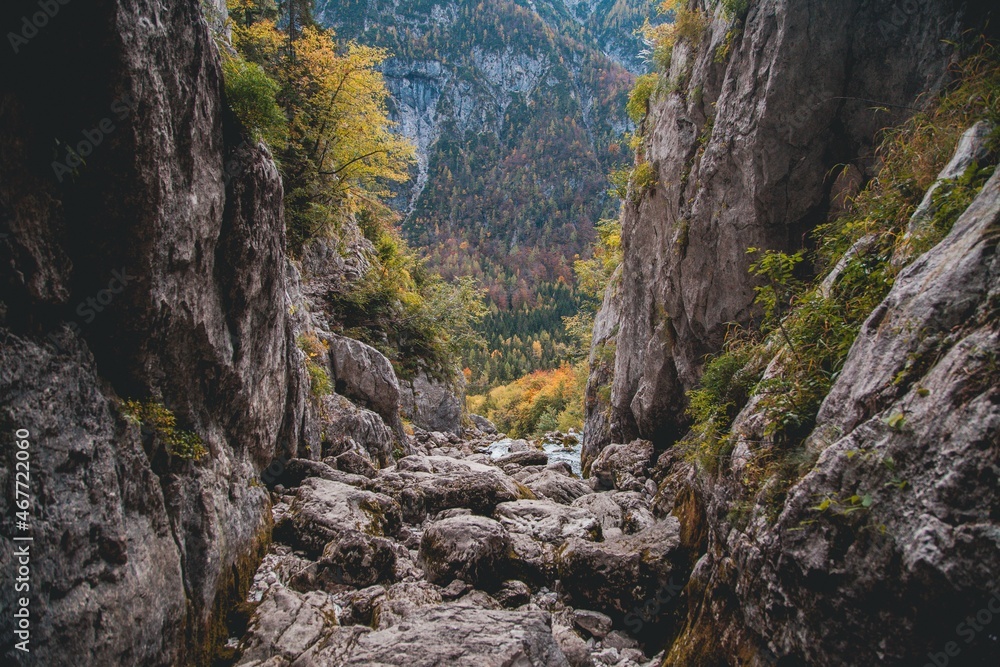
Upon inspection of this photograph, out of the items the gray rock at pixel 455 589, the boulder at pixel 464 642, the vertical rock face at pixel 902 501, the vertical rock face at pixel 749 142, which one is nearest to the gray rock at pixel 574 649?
the boulder at pixel 464 642

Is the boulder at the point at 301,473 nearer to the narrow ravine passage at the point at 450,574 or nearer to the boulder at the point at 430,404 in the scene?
the narrow ravine passage at the point at 450,574

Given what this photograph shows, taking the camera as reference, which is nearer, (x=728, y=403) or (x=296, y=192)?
(x=728, y=403)

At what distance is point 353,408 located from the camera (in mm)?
14703

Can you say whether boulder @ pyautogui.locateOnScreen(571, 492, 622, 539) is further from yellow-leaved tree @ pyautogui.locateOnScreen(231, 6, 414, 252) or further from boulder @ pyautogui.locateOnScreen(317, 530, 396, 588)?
yellow-leaved tree @ pyautogui.locateOnScreen(231, 6, 414, 252)

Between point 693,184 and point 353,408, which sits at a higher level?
point 693,184

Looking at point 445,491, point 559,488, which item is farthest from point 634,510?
point 445,491

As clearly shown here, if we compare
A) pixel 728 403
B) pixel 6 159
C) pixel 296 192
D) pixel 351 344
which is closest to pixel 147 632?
pixel 6 159

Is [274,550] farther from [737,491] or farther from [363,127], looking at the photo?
[363,127]

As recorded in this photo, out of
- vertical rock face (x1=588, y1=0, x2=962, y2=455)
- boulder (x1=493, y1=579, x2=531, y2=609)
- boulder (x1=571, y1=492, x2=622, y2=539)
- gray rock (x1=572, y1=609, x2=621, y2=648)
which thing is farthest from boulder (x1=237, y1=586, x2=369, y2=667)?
vertical rock face (x1=588, y1=0, x2=962, y2=455)

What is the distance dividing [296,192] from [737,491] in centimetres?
1675

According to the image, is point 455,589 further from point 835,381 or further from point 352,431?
point 352,431

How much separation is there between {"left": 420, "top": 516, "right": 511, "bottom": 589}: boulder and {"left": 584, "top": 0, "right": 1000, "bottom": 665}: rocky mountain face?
2957 millimetres

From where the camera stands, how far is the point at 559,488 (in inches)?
551

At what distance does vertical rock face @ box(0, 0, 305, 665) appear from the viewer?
12.7 feet
